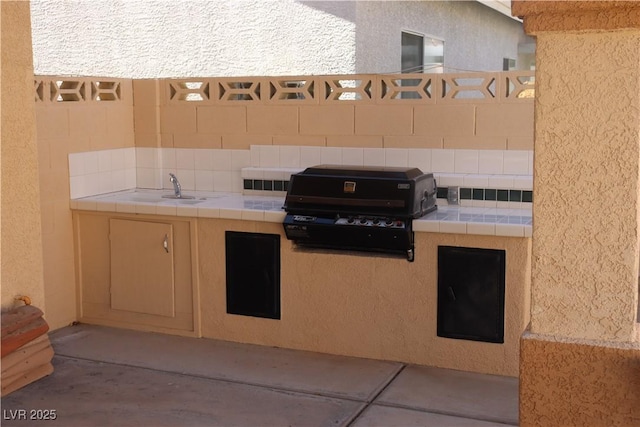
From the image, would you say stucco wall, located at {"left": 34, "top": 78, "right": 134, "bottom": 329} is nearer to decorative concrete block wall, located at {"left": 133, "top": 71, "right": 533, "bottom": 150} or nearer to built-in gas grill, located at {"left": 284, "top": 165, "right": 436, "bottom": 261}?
decorative concrete block wall, located at {"left": 133, "top": 71, "right": 533, "bottom": 150}

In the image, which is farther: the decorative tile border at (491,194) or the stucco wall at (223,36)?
the stucco wall at (223,36)

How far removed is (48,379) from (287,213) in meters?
1.88

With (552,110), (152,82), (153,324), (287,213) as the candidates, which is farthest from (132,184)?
(552,110)

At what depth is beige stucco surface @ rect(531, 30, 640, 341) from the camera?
2680 millimetres

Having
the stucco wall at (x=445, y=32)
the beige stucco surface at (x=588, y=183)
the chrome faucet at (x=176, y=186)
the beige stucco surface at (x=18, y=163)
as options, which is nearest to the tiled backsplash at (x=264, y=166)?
the chrome faucet at (x=176, y=186)

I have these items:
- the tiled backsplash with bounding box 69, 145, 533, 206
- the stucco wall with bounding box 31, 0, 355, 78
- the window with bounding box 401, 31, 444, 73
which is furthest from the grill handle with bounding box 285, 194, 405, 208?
the window with bounding box 401, 31, 444, 73

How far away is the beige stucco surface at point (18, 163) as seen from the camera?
15.7ft

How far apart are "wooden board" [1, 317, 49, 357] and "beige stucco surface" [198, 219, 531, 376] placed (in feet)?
4.62

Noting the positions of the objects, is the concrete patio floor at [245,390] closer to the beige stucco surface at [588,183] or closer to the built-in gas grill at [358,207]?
the built-in gas grill at [358,207]

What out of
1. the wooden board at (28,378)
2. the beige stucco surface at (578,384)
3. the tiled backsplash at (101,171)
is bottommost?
the wooden board at (28,378)

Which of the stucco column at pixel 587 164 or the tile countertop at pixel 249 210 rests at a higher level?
the stucco column at pixel 587 164

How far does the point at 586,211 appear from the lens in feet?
8.98

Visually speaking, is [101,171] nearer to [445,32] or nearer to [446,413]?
[446,413]

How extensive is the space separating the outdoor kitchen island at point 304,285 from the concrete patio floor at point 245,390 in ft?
0.51
